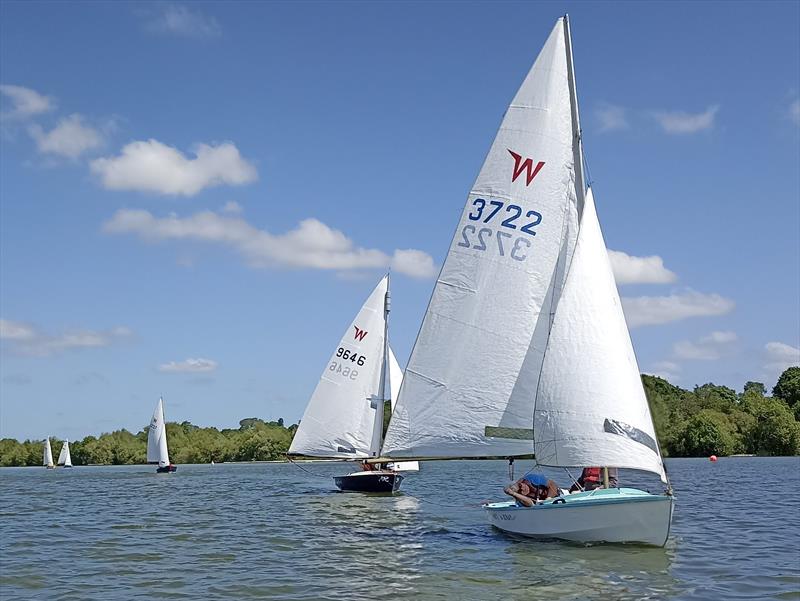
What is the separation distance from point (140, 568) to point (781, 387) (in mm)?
125627

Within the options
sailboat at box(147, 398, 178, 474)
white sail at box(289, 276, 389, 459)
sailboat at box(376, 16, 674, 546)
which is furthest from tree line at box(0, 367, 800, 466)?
sailboat at box(376, 16, 674, 546)

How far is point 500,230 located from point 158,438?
68.2 metres

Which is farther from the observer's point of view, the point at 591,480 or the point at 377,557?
the point at 591,480

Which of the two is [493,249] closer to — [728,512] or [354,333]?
[728,512]

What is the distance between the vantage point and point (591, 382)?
17453 mm

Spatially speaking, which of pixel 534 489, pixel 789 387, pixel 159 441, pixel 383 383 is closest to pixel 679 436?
pixel 789 387

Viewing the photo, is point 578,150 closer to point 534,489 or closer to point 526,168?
point 526,168

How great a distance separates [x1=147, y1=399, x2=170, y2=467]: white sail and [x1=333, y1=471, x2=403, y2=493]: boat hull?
45077 millimetres

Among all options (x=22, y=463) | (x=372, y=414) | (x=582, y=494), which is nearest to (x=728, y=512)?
(x=582, y=494)

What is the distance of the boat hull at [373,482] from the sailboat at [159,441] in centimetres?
4513

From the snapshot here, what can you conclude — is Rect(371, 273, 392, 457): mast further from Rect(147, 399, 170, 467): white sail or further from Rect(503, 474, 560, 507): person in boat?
Rect(147, 399, 170, 467): white sail

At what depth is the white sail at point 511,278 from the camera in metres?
19.4

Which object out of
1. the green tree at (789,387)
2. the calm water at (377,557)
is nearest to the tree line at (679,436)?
the green tree at (789,387)

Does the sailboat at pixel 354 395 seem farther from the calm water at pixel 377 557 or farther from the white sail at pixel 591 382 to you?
the white sail at pixel 591 382
